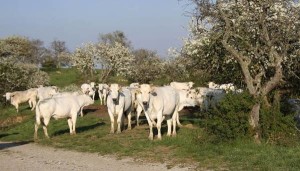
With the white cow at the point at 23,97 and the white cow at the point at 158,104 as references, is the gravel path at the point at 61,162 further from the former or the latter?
the white cow at the point at 23,97

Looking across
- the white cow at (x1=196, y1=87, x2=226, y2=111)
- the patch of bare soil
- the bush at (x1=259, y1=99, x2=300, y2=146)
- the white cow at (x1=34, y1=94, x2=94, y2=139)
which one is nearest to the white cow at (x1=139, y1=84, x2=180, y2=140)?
the bush at (x1=259, y1=99, x2=300, y2=146)

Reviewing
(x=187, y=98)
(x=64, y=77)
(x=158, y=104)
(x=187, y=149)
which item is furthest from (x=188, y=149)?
(x=64, y=77)

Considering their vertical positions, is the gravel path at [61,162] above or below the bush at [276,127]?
below

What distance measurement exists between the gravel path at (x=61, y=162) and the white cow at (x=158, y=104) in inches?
133

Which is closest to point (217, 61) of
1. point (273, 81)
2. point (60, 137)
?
point (273, 81)

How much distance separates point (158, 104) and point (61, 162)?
5.66 metres

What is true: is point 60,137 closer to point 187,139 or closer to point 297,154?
point 187,139

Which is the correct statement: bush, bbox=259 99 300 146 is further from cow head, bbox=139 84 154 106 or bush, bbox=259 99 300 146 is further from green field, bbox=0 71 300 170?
cow head, bbox=139 84 154 106

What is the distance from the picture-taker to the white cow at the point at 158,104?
2050 centimetres

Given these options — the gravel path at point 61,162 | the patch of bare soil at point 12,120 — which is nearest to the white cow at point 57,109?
the gravel path at point 61,162

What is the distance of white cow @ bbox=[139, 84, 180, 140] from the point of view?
20.5 meters

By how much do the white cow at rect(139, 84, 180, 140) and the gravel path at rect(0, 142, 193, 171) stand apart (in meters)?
3.38

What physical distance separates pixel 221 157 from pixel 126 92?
11068 mm

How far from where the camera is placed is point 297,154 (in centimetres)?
1553
